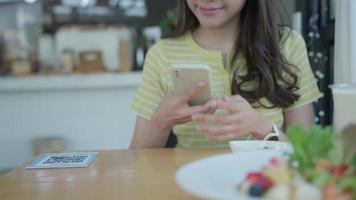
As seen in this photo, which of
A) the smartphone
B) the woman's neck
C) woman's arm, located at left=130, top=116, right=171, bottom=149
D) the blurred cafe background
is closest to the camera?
the smartphone

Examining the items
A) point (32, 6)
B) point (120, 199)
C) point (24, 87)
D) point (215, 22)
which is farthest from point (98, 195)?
point (32, 6)

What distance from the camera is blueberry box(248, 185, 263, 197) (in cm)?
34

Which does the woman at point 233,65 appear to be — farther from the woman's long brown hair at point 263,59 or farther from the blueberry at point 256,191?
the blueberry at point 256,191

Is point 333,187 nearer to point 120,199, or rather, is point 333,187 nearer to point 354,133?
point 354,133

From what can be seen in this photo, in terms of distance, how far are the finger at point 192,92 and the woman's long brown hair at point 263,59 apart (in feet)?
0.75

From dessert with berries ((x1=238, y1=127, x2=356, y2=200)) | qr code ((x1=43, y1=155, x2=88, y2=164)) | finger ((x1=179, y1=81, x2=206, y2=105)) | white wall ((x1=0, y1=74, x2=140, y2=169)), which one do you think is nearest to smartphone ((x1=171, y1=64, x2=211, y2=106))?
finger ((x1=179, y1=81, x2=206, y2=105))

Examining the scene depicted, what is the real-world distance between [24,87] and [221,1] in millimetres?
2155

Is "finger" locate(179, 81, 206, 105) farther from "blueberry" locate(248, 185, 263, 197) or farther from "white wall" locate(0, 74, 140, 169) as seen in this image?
"white wall" locate(0, 74, 140, 169)

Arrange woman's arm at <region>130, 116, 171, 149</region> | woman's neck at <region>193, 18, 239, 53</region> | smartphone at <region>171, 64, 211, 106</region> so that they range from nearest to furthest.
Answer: smartphone at <region>171, 64, 211, 106</region> → woman's arm at <region>130, 116, 171, 149</region> → woman's neck at <region>193, 18, 239, 53</region>

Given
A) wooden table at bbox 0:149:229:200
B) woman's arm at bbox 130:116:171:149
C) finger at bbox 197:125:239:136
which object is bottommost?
woman's arm at bbox 130:116:171:149

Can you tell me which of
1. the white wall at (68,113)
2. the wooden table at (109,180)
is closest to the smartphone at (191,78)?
the wooden table at (109,180)

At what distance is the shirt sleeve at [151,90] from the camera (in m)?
1.09

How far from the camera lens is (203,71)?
0.76 metres

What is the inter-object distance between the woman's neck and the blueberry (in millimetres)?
775
